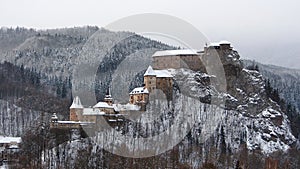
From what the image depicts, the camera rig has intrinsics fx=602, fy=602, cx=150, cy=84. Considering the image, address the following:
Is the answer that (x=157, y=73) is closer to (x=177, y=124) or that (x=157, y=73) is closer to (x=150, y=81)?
(x=150, y=81)

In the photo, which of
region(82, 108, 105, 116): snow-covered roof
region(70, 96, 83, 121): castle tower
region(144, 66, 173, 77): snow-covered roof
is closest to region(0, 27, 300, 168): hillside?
region(144, 66, 173, 77): snow-covered roof

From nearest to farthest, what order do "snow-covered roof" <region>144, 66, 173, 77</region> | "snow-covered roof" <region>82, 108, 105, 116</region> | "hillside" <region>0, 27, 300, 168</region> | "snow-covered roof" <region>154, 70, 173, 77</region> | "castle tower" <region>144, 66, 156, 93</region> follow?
"hillside" <region>0, 27, 300, 168</region> < "snow-covered roof" <region>82, 108, 105, 116</region> < "castle tower" <region>144, 66, 156, 93</region> < "snow-covered roof" <region>144, 66, 173, 77</region> < "snow-covered roof" <region>154, 70, 173, 77</region>

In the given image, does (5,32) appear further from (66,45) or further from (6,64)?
(6,64)

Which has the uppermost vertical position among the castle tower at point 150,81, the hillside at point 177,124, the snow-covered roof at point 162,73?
the snow-covered roof at point 162,73

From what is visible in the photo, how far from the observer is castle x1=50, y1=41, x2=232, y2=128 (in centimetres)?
4134

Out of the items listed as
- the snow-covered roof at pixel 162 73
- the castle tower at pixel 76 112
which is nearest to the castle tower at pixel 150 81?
the snow-covered roof at pixel 162 73

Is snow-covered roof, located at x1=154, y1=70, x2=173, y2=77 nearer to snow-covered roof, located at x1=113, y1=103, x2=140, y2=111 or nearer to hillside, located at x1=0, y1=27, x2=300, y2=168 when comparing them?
hillside, located at x1=0, y1=27, x2=300, y2=168

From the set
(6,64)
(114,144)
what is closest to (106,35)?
(6,64)

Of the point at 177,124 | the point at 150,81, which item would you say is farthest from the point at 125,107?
the point at 150,81

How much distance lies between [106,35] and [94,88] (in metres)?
40.7

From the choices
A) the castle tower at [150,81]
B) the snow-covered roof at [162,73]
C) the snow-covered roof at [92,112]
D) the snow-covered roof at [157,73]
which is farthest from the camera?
the snow-covered roof at [162,73]

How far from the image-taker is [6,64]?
75.5 metres

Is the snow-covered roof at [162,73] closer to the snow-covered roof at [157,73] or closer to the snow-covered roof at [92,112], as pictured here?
the snow-covered roof at [157,73]

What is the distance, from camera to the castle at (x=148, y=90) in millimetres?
41344
